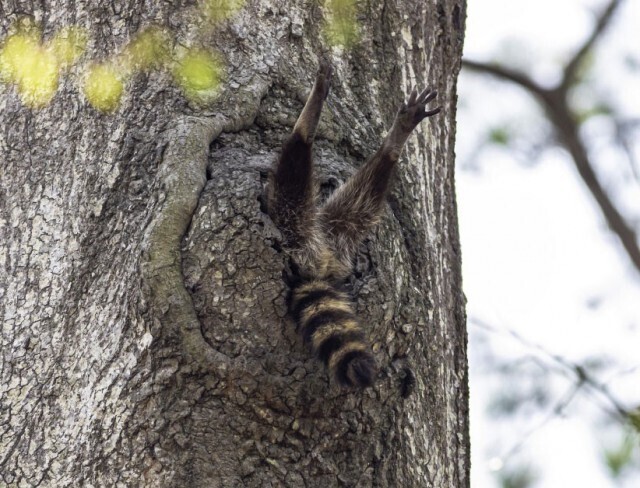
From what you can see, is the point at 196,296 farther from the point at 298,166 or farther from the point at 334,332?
the point at 298,166

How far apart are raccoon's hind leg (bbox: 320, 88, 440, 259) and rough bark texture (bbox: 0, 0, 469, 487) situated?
5 cm

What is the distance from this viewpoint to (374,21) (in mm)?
2840

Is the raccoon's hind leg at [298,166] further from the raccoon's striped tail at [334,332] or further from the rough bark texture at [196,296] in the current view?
the raccoon's striped tail at [334,332]

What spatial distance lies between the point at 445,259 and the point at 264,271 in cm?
72

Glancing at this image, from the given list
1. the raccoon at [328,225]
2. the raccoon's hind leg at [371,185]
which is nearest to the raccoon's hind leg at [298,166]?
the raccoon at [328,225]

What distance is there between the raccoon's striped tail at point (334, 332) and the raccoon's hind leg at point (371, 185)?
0.78 ft

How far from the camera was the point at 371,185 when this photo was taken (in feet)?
8.89

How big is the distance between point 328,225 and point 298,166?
0.47 metres

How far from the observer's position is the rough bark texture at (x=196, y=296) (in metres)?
2.03

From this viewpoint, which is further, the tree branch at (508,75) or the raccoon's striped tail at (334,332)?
the tree branch at (508,75)

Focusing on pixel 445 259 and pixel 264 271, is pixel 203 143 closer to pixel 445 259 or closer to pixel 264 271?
pixel 264 271

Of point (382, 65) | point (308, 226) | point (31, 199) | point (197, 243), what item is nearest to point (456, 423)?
point (308, 226)

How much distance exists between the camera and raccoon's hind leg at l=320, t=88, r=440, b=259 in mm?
2611

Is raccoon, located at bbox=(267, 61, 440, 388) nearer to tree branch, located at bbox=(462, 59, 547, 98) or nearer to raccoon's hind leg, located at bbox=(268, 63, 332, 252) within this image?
raccoon's hind leg, located at bbox=(268, 63, 332, 252)
